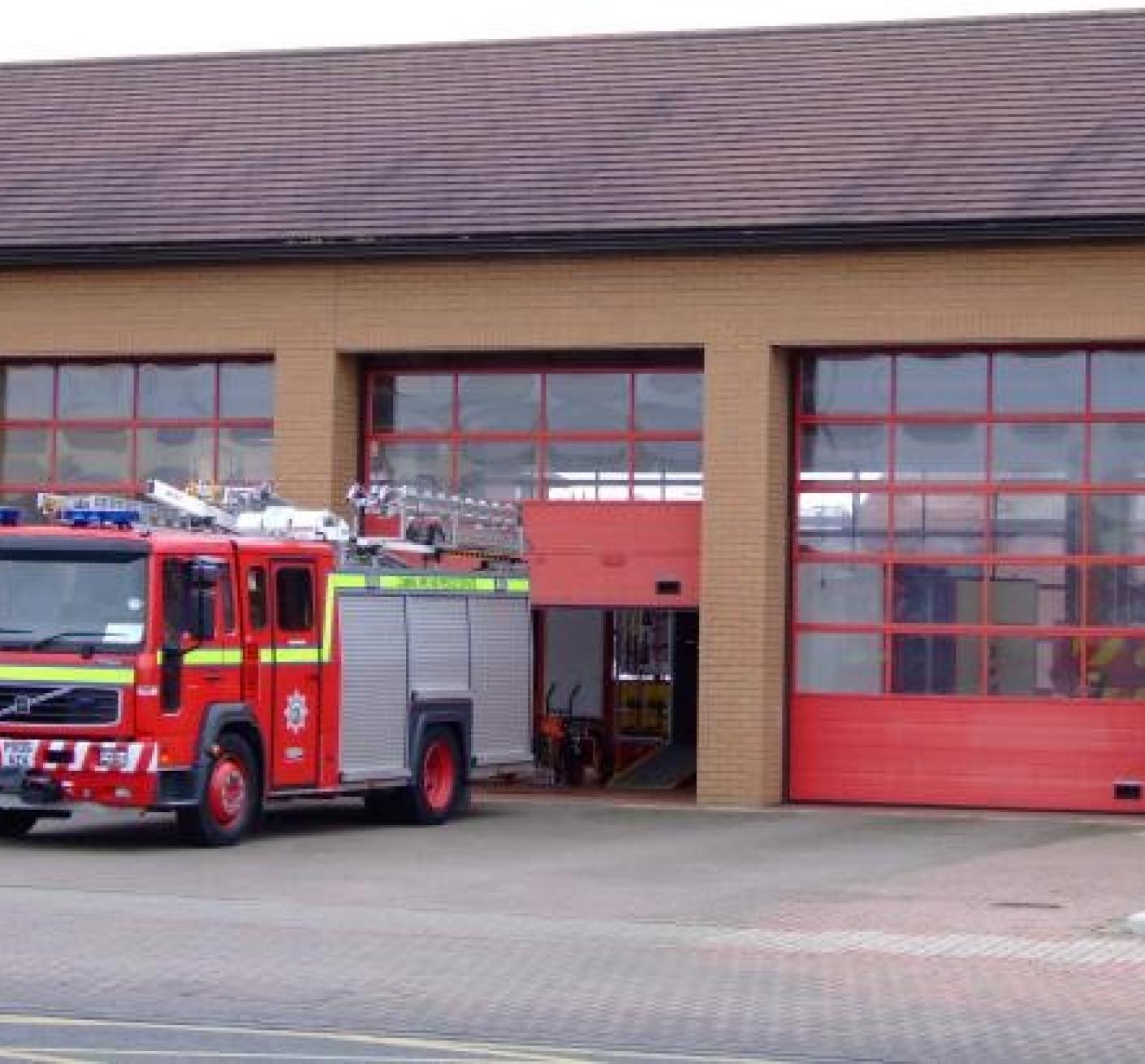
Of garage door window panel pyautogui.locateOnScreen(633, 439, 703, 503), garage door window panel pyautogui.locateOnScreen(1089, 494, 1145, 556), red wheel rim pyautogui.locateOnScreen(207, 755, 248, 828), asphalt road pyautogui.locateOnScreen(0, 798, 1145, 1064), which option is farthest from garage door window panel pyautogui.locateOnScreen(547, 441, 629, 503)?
red wheel rim pyautogui.locateOnScreen(207, 755, 248, 828)

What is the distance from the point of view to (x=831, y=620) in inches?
1073

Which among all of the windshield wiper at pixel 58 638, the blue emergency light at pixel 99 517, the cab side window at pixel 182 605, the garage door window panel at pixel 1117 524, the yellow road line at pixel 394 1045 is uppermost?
the garage door window panel at pixel 1117 524

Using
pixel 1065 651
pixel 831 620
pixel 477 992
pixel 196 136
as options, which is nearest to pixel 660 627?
pixel 831 620

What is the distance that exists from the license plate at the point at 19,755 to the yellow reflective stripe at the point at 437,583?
163 inches

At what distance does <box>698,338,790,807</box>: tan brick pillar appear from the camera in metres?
26.8

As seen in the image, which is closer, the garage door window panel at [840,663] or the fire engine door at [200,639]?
the fire engine door at [200,639]

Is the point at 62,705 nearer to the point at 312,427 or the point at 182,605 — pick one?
the point at 182,605

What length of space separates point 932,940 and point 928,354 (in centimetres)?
1217

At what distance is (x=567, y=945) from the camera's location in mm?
15094

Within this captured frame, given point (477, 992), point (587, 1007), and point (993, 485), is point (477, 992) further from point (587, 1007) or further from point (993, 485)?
point (993, 485)

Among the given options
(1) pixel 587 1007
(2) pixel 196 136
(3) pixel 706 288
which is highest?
(2) pixel 196 136

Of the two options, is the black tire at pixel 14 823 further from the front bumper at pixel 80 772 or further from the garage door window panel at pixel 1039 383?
the garage door window panel at pixel 1039 383

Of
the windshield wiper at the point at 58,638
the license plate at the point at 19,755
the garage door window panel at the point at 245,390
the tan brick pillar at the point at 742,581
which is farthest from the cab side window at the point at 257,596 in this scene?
the garage door window panel at the point at 245,390

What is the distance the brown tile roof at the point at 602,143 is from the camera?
2652 cm
